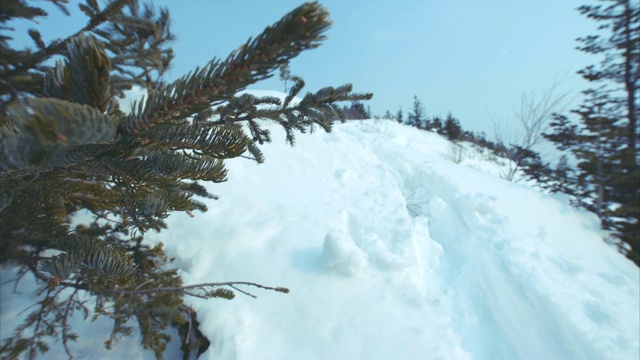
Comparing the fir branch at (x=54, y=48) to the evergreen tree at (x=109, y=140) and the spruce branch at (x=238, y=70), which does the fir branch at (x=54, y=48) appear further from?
the spruce branch at (x=238, y=70)

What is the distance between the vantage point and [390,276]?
3.07 m

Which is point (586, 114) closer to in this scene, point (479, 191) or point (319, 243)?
point (479, 191)

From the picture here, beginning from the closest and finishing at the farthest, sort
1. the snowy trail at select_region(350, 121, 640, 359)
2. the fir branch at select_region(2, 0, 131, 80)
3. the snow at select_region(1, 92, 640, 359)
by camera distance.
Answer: the fir branch at select_region(2, 0, 131, 80)
the snow at select_region(1, 92, 640, 359)
the snowy trail at select_region(350, 121, 640, 359)

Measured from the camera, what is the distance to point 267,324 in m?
2.40

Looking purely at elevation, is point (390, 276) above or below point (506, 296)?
above

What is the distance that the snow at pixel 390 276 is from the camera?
240cm

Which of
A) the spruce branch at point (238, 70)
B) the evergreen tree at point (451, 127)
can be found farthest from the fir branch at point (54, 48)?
the evergreen tree at point (451, 127)

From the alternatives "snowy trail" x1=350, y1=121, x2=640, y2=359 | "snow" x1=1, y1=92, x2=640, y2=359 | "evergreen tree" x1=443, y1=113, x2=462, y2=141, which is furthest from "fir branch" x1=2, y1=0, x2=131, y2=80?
"evergreen tree" x1=443, y1=113, x2=462, y2=141

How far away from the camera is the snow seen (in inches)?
94.3

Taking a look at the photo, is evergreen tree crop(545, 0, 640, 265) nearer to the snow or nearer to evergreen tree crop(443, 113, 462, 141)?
the snow

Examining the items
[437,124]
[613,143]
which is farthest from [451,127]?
[613,143]

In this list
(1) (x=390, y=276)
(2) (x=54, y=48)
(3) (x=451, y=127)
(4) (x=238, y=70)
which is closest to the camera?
(4) (x=238, y=70)

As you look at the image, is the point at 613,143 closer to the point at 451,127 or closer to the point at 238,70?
the point at 238,70

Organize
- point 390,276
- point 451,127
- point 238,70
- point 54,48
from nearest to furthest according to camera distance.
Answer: point 238,70
point 54,48
point 390,276
point 451,127
